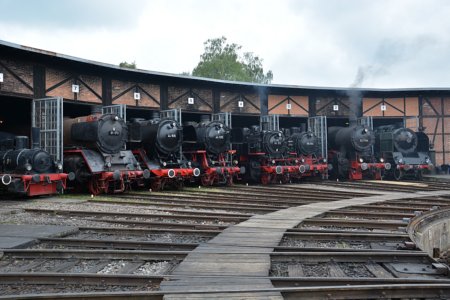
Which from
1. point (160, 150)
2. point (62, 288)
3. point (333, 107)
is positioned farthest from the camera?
point (333, 107)

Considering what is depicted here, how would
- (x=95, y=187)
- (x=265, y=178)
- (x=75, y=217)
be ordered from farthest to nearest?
(x=265, y=178) < (x=95, y=187) < (x=75, y=217)

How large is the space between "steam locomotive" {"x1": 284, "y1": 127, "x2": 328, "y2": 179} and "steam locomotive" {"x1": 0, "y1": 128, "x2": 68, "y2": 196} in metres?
11.6

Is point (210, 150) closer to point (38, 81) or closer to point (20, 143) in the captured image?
point (38, 81)

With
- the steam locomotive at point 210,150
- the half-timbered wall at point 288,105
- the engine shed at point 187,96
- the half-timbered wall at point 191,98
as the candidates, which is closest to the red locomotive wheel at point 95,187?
the engine shed at point 187,96

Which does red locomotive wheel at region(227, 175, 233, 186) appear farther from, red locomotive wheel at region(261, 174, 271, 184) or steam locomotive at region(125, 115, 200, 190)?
red locomotive wheel at region(261, 174, 271, 184)

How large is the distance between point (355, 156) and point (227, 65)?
30497 mm

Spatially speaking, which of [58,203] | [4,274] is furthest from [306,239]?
[58,203]

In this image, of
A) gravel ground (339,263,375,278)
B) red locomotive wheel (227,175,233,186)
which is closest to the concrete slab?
gravel ground (339,263,375,278)

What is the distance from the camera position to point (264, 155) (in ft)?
69.2

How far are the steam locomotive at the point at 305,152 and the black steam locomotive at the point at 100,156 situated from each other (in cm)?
899

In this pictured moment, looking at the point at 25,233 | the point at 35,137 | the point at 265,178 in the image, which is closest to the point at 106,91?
the point at 35,137

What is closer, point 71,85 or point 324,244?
point 324,244

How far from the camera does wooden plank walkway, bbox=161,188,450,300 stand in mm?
4113

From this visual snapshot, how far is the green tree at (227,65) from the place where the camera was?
51000mm
